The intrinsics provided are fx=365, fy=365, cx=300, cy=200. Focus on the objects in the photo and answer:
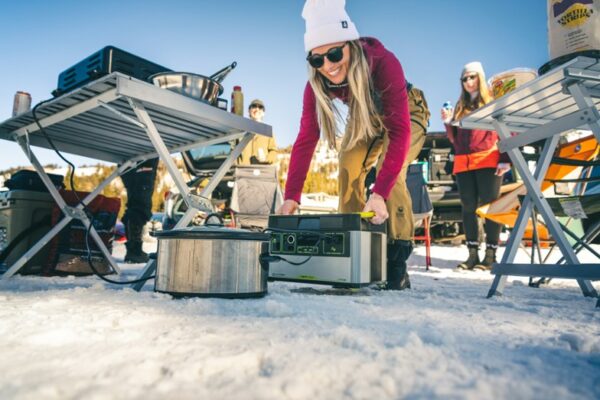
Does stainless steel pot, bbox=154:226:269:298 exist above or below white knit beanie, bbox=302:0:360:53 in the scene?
below

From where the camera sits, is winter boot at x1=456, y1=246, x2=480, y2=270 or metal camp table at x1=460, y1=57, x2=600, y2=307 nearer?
metal camp table at x1=460, y1=57, x2=600, y2=307

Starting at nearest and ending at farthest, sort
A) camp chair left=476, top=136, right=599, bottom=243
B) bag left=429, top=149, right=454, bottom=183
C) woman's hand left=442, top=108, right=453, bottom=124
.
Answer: camp chair left=476, top=136, right=599, bottom=243 < woman's hand left=442, top=108, right=453, bottom=124 < bag left=429, top=149, right=454, bottom=183

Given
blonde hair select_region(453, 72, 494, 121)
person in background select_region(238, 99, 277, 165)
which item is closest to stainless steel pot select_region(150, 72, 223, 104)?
blonde hair select_region(453, 72, 494, 121)

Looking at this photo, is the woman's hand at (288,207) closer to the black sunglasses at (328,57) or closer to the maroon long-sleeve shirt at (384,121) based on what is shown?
the maroon long-sleeve shirt at (384,121)

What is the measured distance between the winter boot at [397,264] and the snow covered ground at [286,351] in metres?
0.58

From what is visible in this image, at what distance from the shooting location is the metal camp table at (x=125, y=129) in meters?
1.39

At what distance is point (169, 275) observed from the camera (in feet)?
4.23

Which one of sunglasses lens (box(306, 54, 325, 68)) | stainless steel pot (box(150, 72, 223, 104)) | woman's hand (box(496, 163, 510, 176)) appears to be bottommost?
woman's hand (box(496, 163, 510, 176))

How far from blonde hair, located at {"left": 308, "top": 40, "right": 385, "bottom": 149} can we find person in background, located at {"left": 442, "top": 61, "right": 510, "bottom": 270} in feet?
5.24

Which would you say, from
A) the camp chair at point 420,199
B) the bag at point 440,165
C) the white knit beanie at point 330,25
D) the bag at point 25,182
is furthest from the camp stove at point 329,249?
the bag at point 440,165

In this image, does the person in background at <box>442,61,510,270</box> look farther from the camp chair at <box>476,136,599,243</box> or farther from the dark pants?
the dark pants

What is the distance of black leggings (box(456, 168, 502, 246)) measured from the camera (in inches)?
124

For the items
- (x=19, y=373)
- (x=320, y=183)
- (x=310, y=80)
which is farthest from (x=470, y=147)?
(x=320, y=183)

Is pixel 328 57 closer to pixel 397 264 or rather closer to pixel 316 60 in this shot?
pixel 316 60
